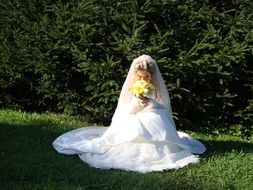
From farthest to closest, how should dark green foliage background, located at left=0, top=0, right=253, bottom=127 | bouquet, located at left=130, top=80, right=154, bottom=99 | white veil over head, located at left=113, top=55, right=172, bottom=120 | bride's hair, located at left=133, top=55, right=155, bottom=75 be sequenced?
1. dark green foliage background, located at left=0, top=0, right=253, bottom=127
2. white veil over head, located at left=113, top=55, right=172, bottom=120
3. bride's hair, located at left=133, top=55, right=155, bottom=75
4. bouquet, located at left=130, top=80, right=154, bottom=99

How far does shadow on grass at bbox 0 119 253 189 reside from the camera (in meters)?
6.35

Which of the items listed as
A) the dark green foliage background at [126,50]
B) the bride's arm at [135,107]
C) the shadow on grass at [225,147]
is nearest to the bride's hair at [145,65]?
the bride's arm at [135,107]

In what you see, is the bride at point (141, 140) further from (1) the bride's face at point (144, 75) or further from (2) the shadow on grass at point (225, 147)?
(2) the shadow on grass at point (225, 147)

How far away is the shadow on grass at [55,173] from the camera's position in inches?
250

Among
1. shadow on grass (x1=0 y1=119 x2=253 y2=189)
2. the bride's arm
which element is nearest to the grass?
shadow on grass (x1=0 y1=119 x2=253 y2=189)

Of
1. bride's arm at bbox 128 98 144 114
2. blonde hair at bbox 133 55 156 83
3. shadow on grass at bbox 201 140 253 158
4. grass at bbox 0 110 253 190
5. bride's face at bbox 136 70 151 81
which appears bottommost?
shadow on grass at bbox 201 140 253 158

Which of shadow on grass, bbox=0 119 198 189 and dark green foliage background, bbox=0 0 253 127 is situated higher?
dark green foliage background, bbox=0 0 253 127

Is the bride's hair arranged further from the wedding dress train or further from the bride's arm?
the wedding dress train

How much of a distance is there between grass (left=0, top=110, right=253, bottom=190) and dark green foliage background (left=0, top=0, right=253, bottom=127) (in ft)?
5.02

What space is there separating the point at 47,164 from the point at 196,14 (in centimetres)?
449

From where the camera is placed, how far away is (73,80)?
10477mm

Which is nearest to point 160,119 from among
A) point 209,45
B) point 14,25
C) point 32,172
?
point 32,172

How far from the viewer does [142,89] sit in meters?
7.68

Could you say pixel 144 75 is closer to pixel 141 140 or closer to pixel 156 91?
pixel 156 91
